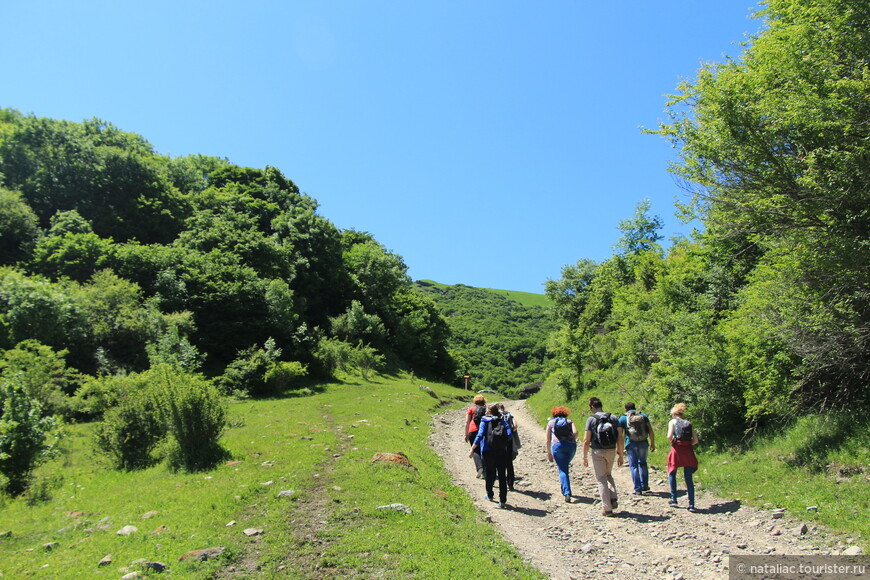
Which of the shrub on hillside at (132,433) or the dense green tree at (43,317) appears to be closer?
the shrub on hillside at (132,433)

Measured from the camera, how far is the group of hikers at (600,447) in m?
10.1

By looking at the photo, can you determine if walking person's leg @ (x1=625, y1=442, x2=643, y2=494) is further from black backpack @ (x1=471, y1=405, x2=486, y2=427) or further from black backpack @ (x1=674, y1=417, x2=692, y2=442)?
black backpack @ (x1=471, y1=405, x2=486, y2=427)

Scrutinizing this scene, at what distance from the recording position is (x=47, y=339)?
28.3 meters

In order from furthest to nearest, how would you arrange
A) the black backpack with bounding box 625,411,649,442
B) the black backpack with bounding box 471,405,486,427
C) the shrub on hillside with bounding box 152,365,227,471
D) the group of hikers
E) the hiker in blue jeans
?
1. the black backpack with bounding box 471,405,486,427
2. the shrub on hillside with bounding box 152,365,227,471
3. the black backpack with bounding box 625,411,649,442
4. the hiker in blue jeans
5. the group of hikers

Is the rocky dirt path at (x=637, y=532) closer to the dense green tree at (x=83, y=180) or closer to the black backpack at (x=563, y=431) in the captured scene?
A: the black backpack at (x=563, y=431)

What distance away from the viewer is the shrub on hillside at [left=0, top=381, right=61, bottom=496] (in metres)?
12.0

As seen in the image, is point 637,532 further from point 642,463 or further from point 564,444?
point 642,463

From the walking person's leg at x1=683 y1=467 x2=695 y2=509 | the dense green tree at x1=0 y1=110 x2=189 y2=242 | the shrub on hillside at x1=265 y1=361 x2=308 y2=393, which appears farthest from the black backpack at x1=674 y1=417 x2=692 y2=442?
the dense green tree at x1=0 y1=110 x2=189 y2=242

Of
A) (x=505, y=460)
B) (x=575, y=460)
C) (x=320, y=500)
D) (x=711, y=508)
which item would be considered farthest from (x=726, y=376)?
(x=320, y=500)

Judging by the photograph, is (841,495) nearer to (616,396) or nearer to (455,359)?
(616,396)

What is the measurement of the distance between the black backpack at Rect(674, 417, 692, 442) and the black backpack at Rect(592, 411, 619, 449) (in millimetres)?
1342

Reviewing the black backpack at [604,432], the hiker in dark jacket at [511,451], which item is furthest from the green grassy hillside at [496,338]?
the black backpack at [604,432]

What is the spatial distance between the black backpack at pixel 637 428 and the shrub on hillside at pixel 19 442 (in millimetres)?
15638

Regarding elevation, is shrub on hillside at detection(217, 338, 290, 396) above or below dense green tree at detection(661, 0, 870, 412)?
below
